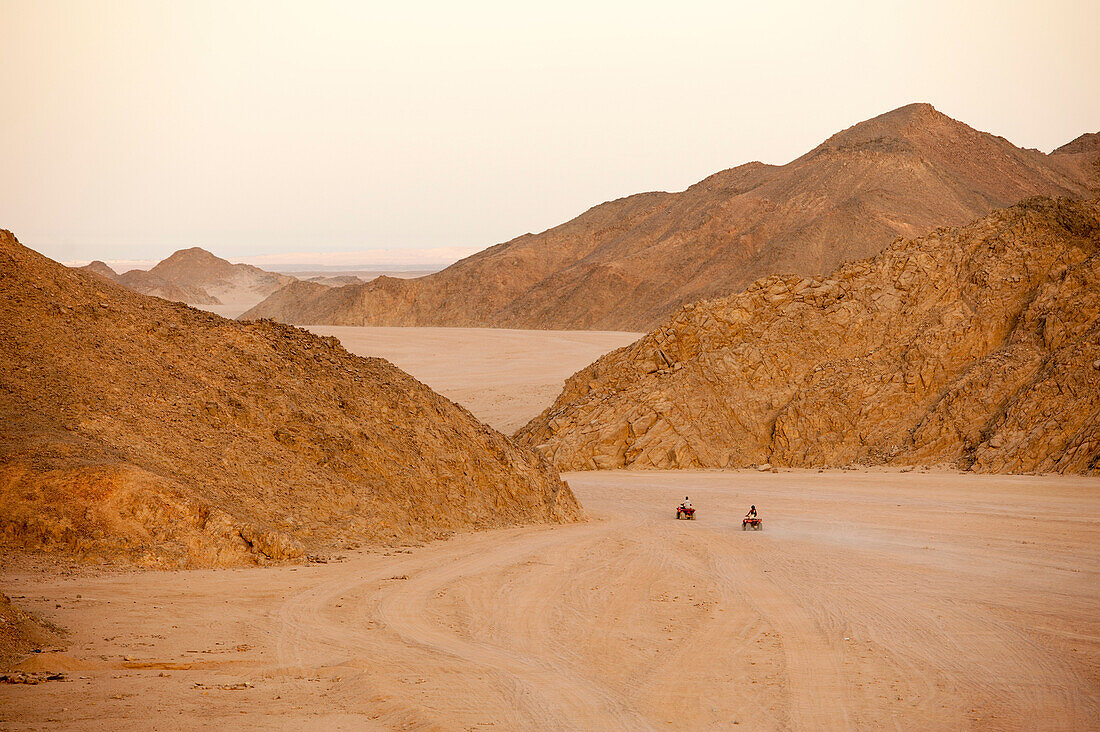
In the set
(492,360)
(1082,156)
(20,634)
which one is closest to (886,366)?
(20,634)

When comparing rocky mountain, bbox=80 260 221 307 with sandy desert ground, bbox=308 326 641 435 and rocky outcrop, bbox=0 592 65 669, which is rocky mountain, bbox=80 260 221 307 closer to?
sandy desert ground, bbox=308 326 641 435

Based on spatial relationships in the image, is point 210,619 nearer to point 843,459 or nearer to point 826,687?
point 826,687

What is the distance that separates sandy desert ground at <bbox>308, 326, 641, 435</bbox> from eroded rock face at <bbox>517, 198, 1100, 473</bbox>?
7734 mm

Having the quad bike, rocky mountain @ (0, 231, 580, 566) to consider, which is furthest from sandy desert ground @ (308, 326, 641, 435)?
rocky mountain @ (0, 231, 580, 566)

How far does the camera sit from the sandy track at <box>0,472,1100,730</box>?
25.2 ft

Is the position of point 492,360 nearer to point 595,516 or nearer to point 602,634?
point 595,516

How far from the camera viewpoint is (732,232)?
3393 inches

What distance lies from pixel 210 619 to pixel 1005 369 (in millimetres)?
21418

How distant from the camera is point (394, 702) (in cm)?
770

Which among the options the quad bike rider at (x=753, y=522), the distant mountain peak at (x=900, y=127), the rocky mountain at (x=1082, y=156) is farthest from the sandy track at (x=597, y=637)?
the rocky mountain at (x=1082, y=156)

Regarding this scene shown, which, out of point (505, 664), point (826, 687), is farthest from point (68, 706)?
point (826, 687)

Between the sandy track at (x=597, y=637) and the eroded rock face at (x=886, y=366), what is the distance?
838 cm

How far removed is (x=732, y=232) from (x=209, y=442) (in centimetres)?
7623

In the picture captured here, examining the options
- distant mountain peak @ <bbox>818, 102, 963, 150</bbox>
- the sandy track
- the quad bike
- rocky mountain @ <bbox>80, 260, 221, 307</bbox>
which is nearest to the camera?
the sandy track
